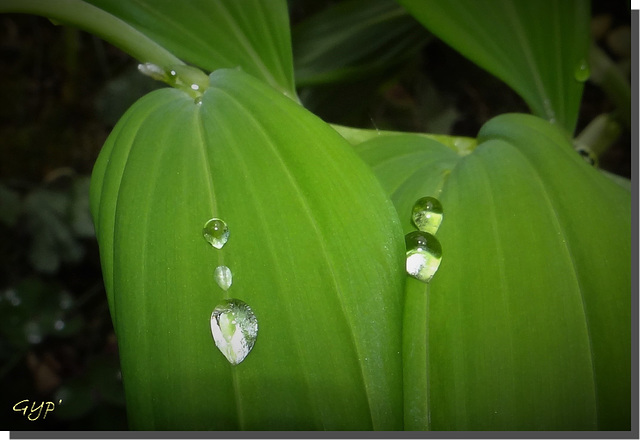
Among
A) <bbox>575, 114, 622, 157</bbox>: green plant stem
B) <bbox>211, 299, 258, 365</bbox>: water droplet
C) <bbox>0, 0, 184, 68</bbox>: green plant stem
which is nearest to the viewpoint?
<bbox>211, 299, 258, 365</bbox>: water droplet

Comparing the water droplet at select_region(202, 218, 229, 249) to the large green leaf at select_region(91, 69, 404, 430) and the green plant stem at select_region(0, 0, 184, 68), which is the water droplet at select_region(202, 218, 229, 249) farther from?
the green plant stem at select_region(0, 0, 184, 68)

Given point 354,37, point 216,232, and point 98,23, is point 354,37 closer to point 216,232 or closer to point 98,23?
point 98,23

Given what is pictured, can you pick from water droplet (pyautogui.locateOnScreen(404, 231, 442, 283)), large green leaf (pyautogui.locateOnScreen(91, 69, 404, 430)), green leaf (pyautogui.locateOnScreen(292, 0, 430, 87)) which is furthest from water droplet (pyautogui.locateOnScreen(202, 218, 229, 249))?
green leaf (pyautogui.locateOnScreen(292, 0, 430, 87))

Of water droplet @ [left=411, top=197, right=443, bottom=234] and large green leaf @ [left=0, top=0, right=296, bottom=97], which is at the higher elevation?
large green leaf @ [left=0, top=0, right=296, bottom=97]

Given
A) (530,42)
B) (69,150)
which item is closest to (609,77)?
(530,42)

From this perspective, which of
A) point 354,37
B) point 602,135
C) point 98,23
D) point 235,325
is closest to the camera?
point 235,325

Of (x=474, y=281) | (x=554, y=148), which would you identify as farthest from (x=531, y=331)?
(x=554, y=148)

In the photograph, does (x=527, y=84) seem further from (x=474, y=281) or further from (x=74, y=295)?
(x=74, y=295)
